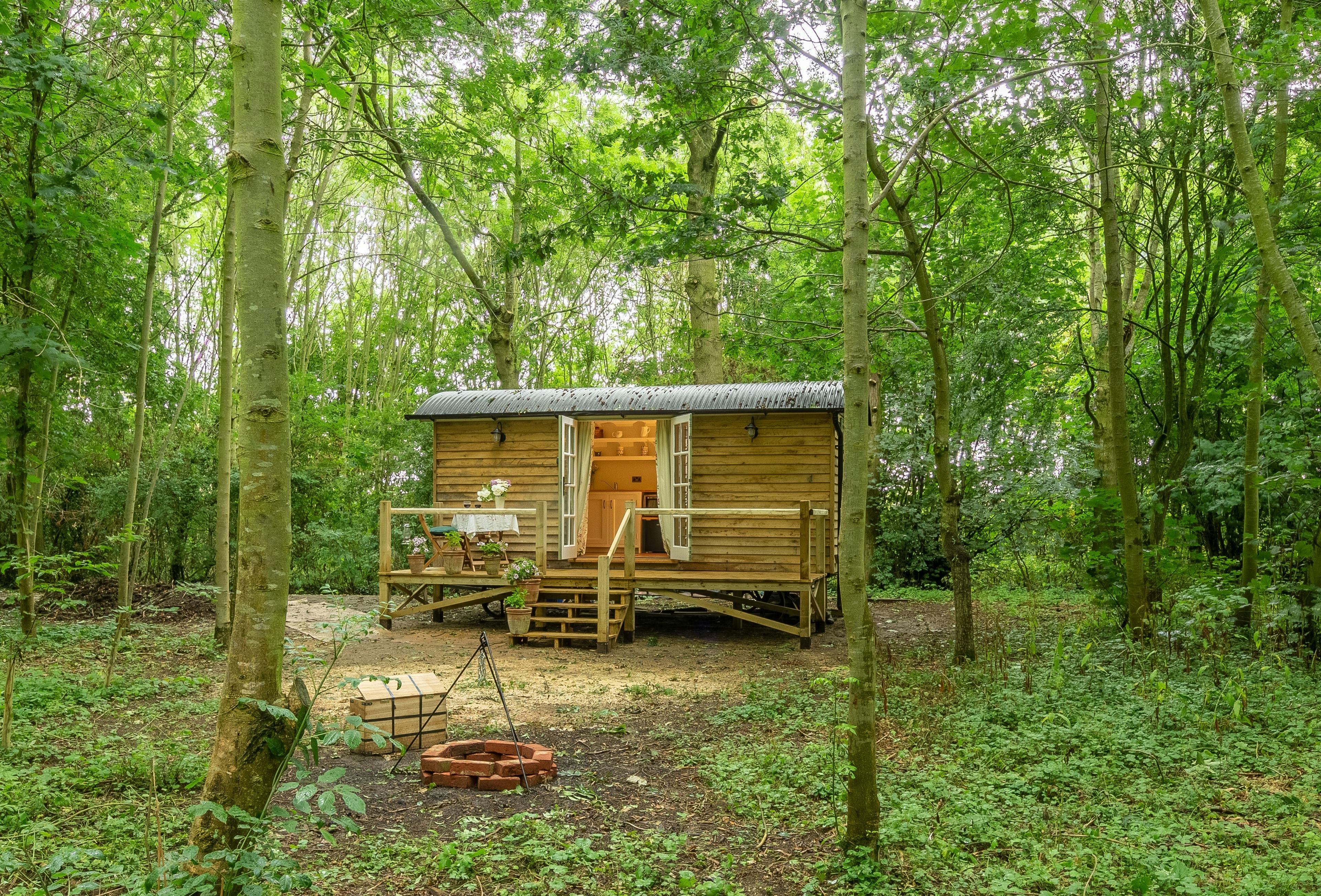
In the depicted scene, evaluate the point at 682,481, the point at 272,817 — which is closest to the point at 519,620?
the point at 682,481

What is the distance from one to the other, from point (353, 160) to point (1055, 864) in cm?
1503

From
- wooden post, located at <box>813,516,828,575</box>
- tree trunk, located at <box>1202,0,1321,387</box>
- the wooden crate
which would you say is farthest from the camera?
wooden post, located at <box>813,516,828,575</box>

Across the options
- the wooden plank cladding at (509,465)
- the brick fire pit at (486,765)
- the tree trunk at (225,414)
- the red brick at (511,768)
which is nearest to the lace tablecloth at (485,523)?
the wooden plank cladding at (509,465)

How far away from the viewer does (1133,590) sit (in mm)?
7105

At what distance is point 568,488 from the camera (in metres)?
10.6

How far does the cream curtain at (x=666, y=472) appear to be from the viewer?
10453 millimetres

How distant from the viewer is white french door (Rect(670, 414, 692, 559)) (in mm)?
10188

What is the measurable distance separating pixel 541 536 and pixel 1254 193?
732 cm

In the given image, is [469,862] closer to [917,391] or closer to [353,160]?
A: [917,391]

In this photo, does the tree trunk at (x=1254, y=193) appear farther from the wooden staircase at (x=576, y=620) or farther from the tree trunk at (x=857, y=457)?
the wooden staircase at (x=576, y=620)

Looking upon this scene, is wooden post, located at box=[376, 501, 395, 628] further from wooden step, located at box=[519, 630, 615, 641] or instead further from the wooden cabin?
wooden step, located at box=[519, 630, 615, 641]

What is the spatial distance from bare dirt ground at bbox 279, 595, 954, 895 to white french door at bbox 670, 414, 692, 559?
3.74 ft

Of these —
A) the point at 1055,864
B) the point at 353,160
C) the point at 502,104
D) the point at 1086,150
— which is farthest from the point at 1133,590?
the point at 353,160

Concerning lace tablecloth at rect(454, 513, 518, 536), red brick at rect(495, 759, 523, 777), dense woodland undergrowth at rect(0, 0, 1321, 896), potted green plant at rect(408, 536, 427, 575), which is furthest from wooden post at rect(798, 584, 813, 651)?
red brick at rect(495, 759, 523, 777)
